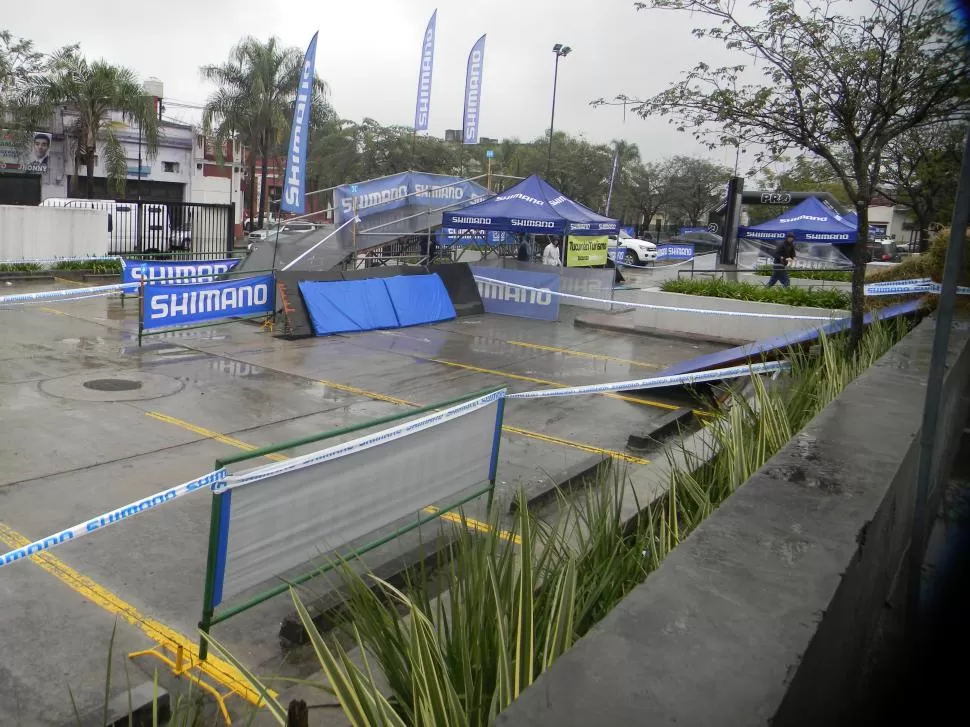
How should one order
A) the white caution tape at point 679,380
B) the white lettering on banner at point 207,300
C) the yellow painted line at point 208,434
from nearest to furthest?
the white caution tape at point 679,380 → the yellow painted line at point 208,434 → the white lettering on banner at point 207,300

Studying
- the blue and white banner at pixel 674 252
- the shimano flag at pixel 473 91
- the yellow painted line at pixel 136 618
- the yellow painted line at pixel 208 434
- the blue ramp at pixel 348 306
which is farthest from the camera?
the blue and white banner at pixel 674 252

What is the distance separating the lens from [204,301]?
14609 millimetres

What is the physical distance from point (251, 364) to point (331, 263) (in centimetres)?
757

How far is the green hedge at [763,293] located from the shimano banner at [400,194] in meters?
7.71

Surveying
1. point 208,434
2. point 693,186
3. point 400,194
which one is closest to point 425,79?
point 400,194

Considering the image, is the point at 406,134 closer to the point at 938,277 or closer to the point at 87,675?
the point at 938,277

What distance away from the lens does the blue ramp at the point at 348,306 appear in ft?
52.3

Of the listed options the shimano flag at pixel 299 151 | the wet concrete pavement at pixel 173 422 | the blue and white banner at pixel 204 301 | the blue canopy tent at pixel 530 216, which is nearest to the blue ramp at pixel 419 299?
the wet concrete pavement at pixel 173 422

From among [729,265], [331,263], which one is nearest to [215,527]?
[331,263]

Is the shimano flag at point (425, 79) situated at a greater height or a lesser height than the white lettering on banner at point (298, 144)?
greater

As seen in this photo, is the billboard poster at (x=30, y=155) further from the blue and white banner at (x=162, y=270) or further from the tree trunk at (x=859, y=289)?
the tree trunk at (x=859, y=289)

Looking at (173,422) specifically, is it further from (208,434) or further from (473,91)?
(473,91)

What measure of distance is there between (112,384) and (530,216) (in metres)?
11.5

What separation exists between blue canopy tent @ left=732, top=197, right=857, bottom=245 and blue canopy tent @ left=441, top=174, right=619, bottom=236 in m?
5.13
